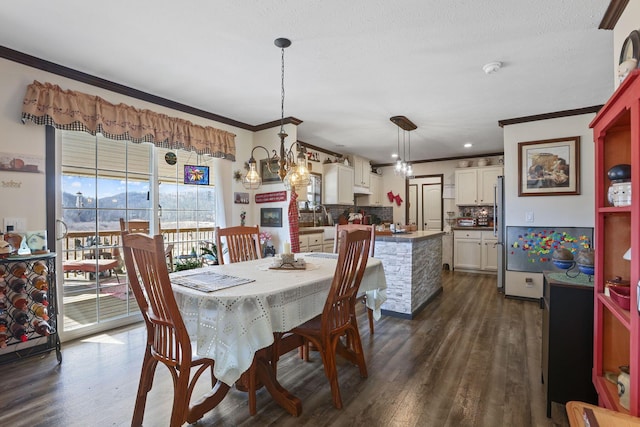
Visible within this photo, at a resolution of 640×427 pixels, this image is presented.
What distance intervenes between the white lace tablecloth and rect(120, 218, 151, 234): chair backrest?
1.79 meters

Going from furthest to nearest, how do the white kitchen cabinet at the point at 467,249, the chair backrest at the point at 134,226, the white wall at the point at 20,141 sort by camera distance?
the white kitchen cabinet at the point at 467,249
the chair backrest at the point at 134,226
the white wall at the point at 20,141

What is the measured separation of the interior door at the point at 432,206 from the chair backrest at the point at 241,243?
5.17m

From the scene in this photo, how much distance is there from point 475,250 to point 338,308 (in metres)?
4.89

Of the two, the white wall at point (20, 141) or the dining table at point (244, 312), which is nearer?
the dining table at point (244, 312)

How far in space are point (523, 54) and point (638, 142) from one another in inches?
74.8

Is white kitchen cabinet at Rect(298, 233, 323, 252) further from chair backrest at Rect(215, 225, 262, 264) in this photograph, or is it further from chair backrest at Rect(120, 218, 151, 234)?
chair backrest at Rect(120, 218, 151, 234)

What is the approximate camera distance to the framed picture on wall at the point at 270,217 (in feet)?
14.3

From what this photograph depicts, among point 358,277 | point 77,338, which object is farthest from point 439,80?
point 77,338

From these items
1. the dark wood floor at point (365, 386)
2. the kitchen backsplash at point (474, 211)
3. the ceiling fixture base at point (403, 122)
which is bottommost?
the dark wood floor at point (365, 386)

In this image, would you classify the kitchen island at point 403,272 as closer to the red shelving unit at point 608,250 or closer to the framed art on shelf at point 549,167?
the framed art on shelf at point 549,167

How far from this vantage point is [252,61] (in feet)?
8.71

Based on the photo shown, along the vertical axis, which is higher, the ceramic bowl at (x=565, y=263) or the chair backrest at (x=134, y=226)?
the chair backrest at (x=134, y=226)

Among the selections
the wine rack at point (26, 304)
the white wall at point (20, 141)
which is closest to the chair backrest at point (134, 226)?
the white wall at point (20, 141)

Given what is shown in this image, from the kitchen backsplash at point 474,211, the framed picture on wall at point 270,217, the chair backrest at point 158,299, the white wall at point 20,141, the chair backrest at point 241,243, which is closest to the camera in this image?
the chair backrest at point 158,299
